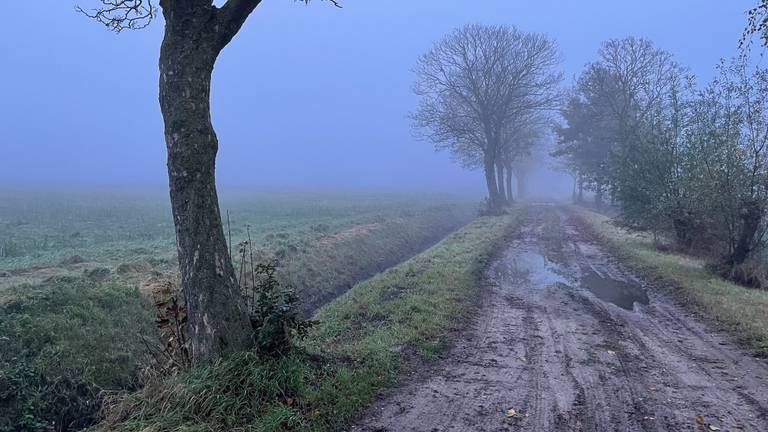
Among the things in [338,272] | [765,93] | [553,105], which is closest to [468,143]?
[553,105]

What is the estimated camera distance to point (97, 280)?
1219 centimetres

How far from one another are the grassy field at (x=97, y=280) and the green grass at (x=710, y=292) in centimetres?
949

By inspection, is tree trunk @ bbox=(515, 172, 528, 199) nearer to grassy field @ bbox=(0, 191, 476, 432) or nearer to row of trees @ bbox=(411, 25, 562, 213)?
row of trees @ bbox=(411, 25, 562, 213)

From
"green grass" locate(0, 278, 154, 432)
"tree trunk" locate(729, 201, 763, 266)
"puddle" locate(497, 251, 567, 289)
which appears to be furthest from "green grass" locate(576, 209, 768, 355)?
"green grass" locate(0, 278, 154, 432)

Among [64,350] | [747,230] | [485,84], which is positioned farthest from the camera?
[485,84]

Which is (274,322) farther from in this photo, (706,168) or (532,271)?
(706,168)

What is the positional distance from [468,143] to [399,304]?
116 ft

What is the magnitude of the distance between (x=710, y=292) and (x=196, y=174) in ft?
39.2

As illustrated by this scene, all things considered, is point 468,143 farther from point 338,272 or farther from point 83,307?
point 83,307

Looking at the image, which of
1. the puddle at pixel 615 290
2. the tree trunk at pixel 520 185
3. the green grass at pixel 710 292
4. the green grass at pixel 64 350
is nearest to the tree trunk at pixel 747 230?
the green grass at pixel 710 292

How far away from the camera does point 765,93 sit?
1323 centimetres

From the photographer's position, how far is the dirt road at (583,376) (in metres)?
5.55

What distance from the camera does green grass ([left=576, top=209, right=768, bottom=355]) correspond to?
29.0 ft

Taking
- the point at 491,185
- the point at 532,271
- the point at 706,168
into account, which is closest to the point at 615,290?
the point at 532,271
